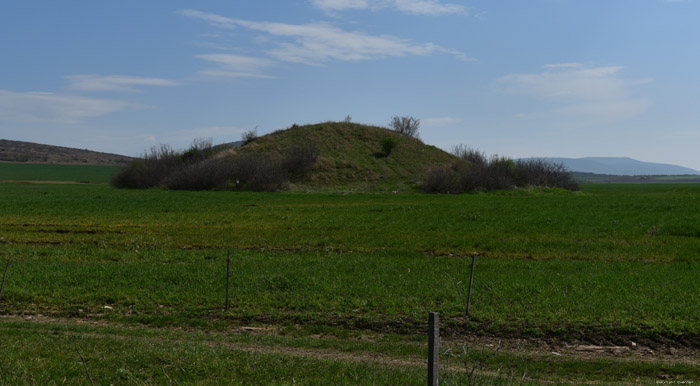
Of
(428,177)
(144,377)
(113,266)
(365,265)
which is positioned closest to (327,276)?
(365,265)

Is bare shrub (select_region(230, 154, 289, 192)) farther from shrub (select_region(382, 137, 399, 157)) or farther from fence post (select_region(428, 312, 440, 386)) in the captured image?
fence post (select_region(428, 312, 440, 386))

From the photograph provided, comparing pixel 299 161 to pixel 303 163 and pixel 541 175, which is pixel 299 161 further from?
pixel 541 175

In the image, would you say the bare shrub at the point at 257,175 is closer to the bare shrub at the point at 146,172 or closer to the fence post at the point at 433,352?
the bare shrub at the point at 146,172

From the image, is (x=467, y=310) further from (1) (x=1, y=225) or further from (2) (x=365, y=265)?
(1) (x=1, y=225)

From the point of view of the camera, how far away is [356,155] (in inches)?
4230

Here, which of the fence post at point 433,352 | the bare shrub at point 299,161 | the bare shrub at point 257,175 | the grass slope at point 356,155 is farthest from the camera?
the bare shrub at point 299,161

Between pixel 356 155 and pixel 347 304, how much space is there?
8903cm

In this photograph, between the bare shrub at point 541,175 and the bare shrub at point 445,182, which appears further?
the bare shrub at point 541,175

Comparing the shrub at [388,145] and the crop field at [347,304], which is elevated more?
the shrub at [388,145]

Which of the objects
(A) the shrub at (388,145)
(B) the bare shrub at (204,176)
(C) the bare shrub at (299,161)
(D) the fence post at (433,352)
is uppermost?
(A) the shrub at (388,145)

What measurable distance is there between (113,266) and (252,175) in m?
66.2

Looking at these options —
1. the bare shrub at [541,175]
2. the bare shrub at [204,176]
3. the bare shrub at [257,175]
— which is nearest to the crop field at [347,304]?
the bare shrub at [257,175]

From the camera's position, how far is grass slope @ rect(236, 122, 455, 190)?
95625 millimetres

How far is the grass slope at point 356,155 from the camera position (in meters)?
95.6
